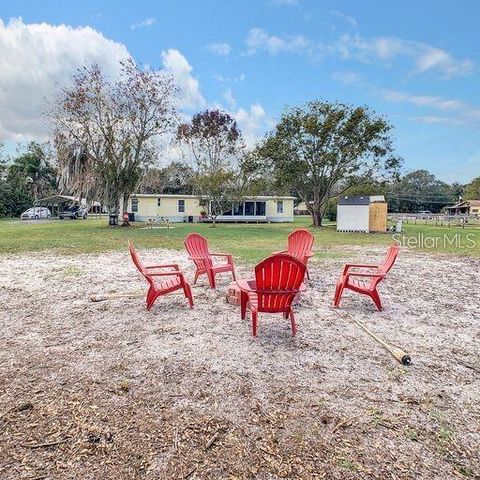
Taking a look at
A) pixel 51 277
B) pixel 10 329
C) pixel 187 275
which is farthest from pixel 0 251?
pixel 10 329

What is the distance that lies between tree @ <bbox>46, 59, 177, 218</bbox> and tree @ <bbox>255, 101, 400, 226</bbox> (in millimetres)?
7491

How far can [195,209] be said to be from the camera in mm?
32844

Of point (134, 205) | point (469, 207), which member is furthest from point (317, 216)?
point (469, 207)

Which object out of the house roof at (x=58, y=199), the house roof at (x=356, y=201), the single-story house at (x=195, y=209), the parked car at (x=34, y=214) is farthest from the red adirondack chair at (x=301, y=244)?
the parked car at (x=34, y=214)

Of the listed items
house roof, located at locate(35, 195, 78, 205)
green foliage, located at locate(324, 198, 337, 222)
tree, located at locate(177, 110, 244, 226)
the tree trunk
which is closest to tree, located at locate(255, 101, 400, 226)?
the tree trunk

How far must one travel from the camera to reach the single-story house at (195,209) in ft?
104

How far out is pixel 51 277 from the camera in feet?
23.1

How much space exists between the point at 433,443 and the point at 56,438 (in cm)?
227

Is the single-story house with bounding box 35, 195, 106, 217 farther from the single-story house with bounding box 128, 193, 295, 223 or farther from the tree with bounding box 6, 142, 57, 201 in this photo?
the single-story house with bounding box 128, 193, 295, 223

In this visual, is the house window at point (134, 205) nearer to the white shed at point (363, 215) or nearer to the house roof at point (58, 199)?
the house roof at point (58, 199)

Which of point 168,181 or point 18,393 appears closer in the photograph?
point 18,393

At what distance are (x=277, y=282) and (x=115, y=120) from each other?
2193cm

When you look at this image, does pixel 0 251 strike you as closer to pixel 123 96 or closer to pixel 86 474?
pixel 86 474

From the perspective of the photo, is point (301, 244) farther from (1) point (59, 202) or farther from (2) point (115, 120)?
(1) point (59, 202)
